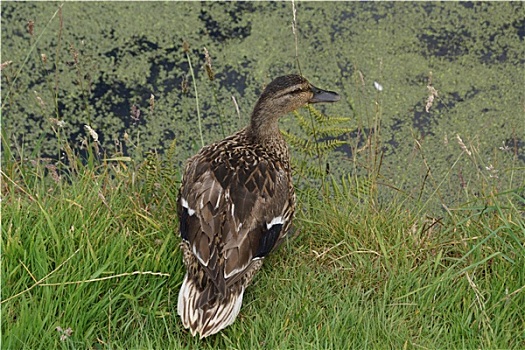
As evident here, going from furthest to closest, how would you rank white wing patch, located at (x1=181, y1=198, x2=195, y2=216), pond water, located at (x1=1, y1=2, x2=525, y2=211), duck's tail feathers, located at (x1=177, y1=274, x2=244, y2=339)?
pond water, located at (x1=1, y1=2, x2=525, y2=211) < white wing patch, located at (x1=181, y1=198, x2=195, y2=216) < duck's tail feathers, located at (x1=177, y1=274, x2=244, y2=339)

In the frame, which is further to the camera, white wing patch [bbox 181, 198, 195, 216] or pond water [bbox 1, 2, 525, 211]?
pond water [bbox 1, 2, 525, 211]

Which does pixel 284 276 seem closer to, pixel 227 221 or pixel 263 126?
→ pixel 227 221

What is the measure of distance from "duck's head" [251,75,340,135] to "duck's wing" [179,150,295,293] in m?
0.36

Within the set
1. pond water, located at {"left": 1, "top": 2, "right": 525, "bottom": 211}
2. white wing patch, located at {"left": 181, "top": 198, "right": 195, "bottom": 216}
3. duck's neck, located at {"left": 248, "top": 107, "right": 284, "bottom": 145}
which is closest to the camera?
white wing patch, located at {"left": 181, "top": 198, "right": 195, "bottom": 216}

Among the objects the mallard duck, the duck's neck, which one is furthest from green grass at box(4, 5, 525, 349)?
the duck's neck

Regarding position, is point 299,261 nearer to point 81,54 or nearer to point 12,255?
point 12,255

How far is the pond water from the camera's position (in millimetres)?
4961

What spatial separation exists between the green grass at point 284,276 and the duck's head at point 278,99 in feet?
1.71

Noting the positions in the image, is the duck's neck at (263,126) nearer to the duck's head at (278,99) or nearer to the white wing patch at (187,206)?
the duck's head at (278,99)

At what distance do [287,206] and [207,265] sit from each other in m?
0.59

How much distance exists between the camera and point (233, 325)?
10.5 feet

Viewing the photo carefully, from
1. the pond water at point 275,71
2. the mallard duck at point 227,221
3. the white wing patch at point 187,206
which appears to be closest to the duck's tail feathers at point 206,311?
the mallard duck at point 227,221

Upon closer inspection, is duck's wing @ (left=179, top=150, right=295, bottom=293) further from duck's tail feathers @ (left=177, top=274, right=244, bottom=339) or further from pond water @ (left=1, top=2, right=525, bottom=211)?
pond water @ (left=1, top=2, right=525, bottom=211)

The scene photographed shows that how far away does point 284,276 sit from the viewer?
3469mm
